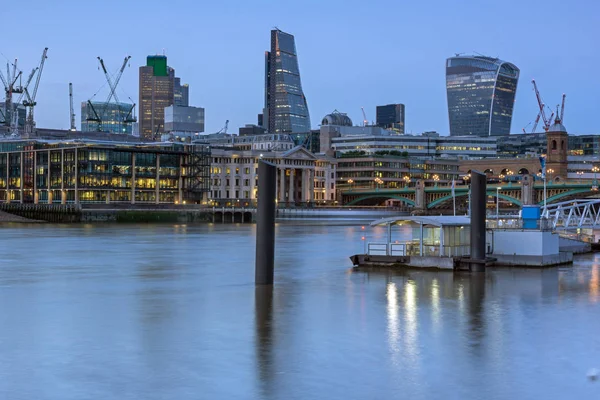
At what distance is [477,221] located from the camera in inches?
1731

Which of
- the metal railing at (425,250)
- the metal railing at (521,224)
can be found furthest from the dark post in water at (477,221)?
the metal railing at (521,224)

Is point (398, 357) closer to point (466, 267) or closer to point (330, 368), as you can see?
point (330, 368)

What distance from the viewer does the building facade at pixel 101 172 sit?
176375 mm

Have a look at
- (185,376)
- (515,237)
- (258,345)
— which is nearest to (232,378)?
(185,376)

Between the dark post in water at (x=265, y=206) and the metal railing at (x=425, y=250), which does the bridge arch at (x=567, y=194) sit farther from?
the dark post in water at (x=265, y=206)

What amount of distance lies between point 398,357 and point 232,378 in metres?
4.78

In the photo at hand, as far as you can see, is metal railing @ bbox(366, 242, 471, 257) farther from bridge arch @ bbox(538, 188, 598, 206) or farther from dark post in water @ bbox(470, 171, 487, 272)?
bridge arch @ bbox(538, 188, 598, 206)

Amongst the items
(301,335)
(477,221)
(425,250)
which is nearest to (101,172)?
(425,250)

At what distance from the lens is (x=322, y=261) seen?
5762 centimetres

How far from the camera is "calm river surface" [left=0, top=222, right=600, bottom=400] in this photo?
65.3 ft

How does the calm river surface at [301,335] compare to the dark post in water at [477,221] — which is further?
the dark post in water at [477,221]

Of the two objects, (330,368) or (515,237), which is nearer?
(330,368)

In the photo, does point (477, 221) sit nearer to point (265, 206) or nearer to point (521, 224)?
point (521, 224)

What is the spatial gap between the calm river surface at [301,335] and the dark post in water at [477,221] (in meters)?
1.89
